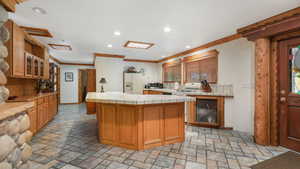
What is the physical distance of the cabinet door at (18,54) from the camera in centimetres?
270

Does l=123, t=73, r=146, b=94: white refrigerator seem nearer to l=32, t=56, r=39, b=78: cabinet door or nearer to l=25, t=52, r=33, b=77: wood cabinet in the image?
l=32, t=56, r=39, b=78: cabinet door

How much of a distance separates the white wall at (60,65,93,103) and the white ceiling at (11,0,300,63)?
197 inches

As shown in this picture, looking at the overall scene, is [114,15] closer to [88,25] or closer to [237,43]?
[88,25]

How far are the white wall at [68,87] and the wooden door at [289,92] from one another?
8.78m

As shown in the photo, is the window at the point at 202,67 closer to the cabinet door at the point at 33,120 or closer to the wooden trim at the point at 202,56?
the wooden trim at the point at 202,56

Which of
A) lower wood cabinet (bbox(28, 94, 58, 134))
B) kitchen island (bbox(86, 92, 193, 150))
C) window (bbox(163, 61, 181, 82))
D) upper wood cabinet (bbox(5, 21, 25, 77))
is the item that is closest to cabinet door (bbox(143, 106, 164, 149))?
kitchen island (bbox(86, 92, 193, 150))

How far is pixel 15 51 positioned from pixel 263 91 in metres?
4.83

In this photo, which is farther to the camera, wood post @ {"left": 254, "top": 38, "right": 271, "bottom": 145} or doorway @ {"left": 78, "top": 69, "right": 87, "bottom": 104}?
doorway @ {"left": 78, "top": 69, "right": 87, "bottom": 104}

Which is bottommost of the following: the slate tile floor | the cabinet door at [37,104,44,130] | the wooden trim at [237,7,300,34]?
the slate tile floor

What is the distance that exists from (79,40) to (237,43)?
4156 mm

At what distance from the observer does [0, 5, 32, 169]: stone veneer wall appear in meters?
1.18

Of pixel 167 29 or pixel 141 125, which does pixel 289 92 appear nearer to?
pixel 167 29

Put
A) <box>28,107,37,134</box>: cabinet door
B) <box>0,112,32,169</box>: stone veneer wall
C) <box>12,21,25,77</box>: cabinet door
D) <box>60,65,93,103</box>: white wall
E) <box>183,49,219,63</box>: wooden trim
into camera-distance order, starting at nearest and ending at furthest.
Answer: <box>0,112,32,169</box>: stone veneer wall → <box>12,21,25,77</box>: cabinet door → <box>28,107,37,134</box>: cabinet door → <box>183,49,219,63</box>: wooden trim → <box>60,65,93,103</box>: white wall

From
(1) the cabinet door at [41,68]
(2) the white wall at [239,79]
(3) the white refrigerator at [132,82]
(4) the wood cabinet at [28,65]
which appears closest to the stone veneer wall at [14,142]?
(4) the wood cabinet at [28,65]
